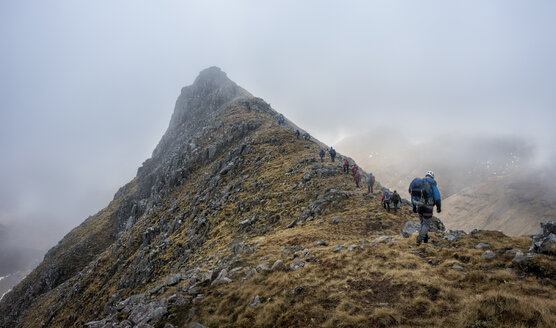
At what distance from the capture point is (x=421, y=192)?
12.5 meters

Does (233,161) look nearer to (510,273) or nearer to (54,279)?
(510,273)

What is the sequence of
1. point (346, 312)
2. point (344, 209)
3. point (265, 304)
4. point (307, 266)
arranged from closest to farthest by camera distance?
point (346, 312)
point (265, 304)
point (307, 266)
point (344, 209)

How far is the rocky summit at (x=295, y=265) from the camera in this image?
7.98 metres

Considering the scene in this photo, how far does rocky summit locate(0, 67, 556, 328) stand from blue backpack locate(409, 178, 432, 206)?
242 centimetres

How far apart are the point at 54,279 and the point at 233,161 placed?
191 ft

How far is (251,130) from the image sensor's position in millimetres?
62562

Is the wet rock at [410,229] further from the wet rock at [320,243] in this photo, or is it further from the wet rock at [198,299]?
the wet rock at [198,299]

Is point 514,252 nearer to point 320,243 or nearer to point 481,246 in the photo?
point 481,246

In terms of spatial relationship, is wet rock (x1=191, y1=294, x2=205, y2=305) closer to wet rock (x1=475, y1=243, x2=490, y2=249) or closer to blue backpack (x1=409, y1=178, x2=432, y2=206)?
blue backpack (x1=409, y1=178, x2=432, y2=206)

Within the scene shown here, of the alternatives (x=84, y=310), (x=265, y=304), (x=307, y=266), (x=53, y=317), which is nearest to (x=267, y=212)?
(x=307, y=266)

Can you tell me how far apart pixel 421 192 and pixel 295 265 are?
24.8ft

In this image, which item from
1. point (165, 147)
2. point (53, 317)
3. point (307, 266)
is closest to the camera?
point (307, 266)

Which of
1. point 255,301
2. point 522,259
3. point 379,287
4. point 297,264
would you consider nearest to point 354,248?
point 297,264

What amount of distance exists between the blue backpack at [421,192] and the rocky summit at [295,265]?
7.93 ft
